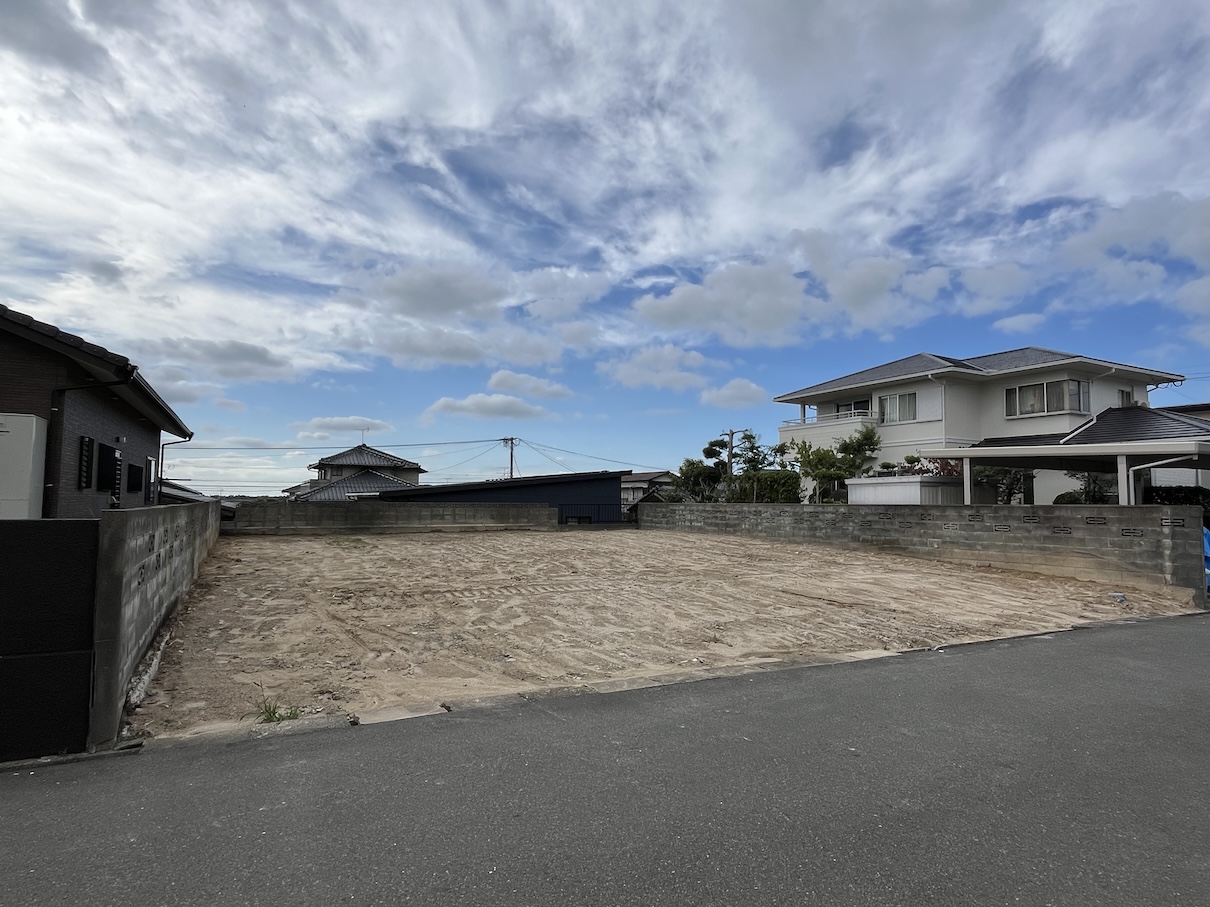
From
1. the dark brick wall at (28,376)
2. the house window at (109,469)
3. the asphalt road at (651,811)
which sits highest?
the dark brick wall at (28,376)

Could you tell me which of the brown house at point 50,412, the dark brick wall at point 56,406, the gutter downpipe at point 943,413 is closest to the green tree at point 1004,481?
the gutter downpipe at point 943,413

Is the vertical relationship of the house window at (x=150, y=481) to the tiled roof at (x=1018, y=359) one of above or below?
below

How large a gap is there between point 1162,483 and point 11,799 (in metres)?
25.9

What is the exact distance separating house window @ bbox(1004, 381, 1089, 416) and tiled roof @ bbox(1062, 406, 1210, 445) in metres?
4.81

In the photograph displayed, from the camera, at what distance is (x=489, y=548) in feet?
53.2

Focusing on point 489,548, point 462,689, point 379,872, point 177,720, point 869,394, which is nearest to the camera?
point 379,872

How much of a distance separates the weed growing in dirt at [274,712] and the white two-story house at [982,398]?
A: 2088 cm

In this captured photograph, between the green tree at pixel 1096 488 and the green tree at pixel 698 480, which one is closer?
the green tree at pixel 1096 488

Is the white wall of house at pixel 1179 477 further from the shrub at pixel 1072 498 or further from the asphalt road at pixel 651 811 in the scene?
the asphalt road at pixel 651 811

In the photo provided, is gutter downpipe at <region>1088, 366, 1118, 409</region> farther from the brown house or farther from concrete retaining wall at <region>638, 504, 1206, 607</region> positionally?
the brown house

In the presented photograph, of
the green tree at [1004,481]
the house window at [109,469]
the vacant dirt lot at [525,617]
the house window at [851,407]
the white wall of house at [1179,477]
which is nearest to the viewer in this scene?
the vacant dirt lot at [525,617]

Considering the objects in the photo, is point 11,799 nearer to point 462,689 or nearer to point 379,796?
point 379,796

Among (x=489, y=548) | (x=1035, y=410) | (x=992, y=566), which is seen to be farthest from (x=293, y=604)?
(x=1035, y=410)

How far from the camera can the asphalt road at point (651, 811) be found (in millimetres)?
2469
